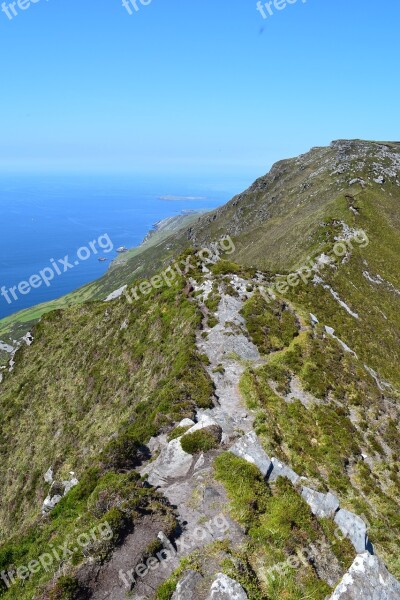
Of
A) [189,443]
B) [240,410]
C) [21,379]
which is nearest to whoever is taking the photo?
[189,443]

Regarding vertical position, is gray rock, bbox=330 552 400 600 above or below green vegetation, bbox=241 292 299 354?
below

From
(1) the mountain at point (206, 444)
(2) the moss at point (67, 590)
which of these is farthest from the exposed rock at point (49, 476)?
(2) the moss at point (67, 590)

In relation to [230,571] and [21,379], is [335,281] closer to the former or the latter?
[21,379]

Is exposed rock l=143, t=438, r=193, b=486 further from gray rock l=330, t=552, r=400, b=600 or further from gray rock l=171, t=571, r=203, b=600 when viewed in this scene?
gray rock l=330, t=552, r=400, b=600

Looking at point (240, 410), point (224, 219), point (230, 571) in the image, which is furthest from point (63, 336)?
point (224, 219)

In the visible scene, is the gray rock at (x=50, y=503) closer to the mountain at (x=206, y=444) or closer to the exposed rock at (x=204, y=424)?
the mountain at (x=206, y=444)

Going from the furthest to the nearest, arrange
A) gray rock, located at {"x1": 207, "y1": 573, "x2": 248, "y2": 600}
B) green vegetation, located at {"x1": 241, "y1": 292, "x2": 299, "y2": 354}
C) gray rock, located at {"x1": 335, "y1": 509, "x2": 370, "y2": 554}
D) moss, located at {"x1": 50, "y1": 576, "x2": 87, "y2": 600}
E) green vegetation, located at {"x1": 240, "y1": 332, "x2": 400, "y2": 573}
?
green vegetation, located at {"x1": 241, "y1": 292, "x2": 299, "y2": 354} < green vegetation, located at {"x1": 240, "y1": 332, "x2": 400, "y2": 573} < gray rock, located at {"x1": 335, "y1": 509, "x2": 370, "y2": 554} < moss, located at {"x1": 50, "y1": 576, "x2": 87, "y2": 600} < gray rock, located at {"x1": 207, "y1": 573, "x2": 248, "y2": 600}

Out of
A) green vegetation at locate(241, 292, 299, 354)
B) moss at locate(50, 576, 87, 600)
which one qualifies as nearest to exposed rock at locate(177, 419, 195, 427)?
moss at locate(50, 576, 87, 600)
